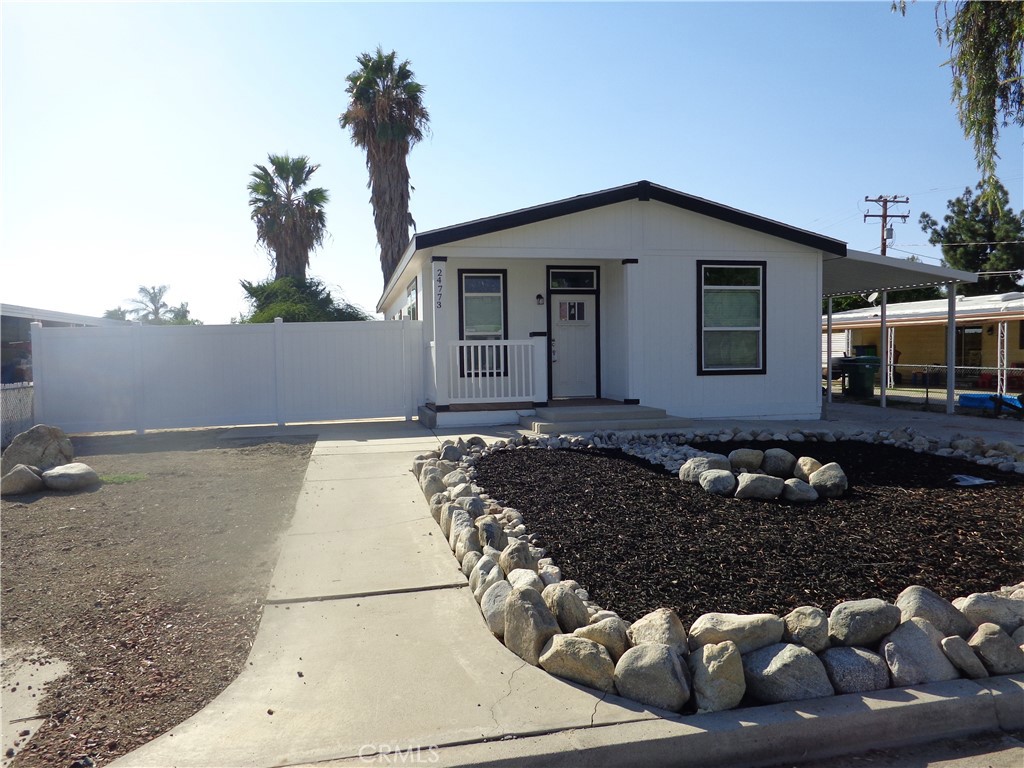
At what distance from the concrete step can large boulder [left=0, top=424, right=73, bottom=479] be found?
19.6 ft

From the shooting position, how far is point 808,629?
336 cm

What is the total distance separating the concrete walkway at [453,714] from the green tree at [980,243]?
32014mm

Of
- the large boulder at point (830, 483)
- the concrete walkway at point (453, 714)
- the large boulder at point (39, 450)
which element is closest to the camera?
the concrete walkway at point (453, 714)

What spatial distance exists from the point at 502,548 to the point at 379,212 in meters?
22.7

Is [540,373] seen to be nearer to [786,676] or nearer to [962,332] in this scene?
[786,676]

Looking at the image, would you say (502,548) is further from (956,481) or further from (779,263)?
(779,263)

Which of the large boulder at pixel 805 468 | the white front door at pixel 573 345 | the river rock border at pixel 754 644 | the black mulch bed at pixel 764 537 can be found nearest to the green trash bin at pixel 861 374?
the white front door at pixel 573 345

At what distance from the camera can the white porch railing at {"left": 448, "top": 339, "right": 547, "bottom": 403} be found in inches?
472

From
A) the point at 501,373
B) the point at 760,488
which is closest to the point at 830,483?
the point at 760,488

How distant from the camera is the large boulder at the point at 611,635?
3.32m

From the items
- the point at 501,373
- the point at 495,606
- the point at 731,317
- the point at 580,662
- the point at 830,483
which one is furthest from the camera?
the point at 731,317

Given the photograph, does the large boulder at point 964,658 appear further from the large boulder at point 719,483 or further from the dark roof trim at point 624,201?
the dark roof trim at point 624,201

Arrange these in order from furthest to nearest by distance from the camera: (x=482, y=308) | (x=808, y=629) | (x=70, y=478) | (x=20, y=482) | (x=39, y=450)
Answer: (x=482, y=308)
(x=39, y=450)
(x=70, y=478)
(x=20, y=482)
(x=808, y=629)

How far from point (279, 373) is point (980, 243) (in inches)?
1267
